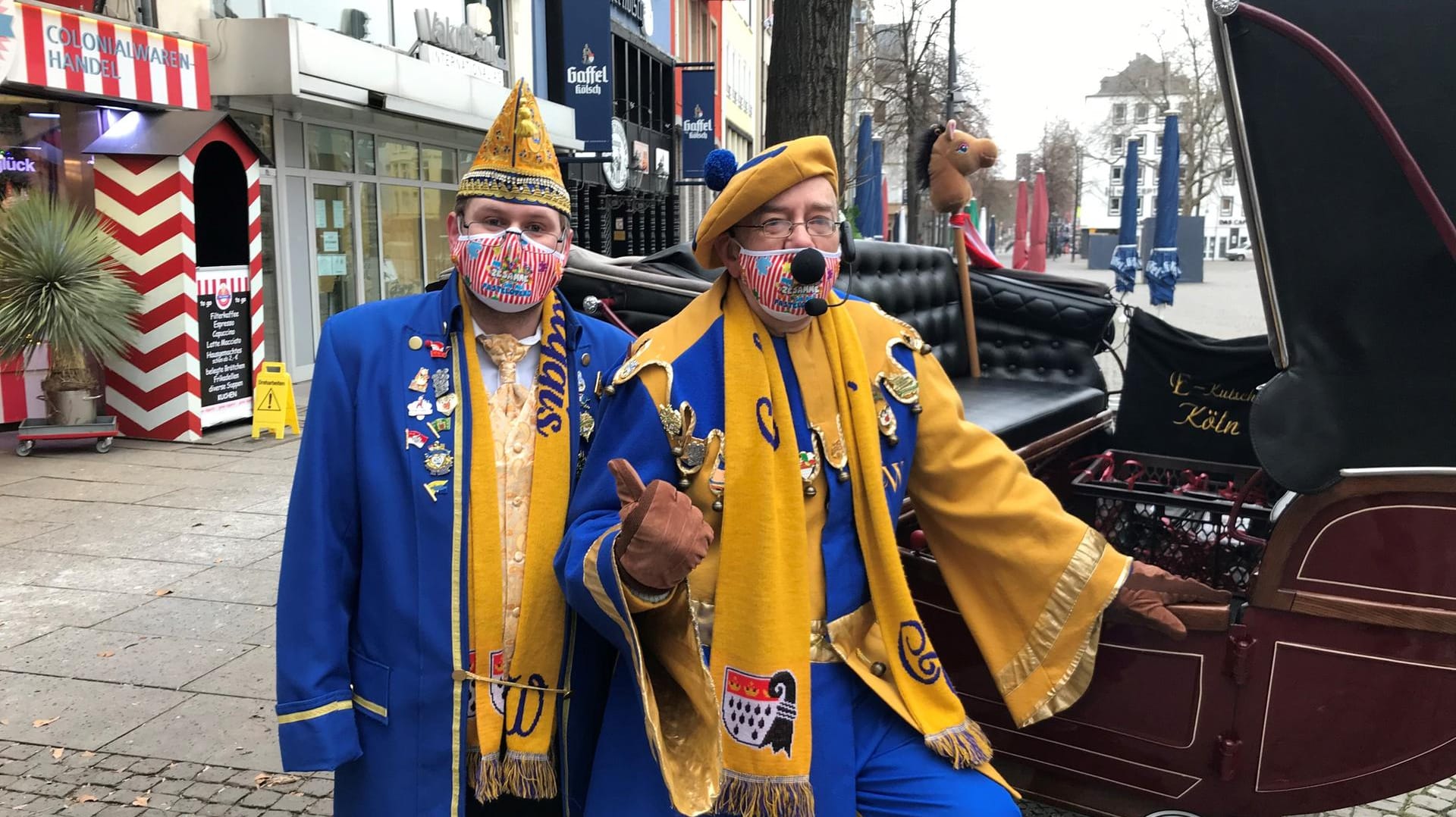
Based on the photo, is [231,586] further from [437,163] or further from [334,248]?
[437,163]

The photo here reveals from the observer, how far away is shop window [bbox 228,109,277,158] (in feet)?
36.4

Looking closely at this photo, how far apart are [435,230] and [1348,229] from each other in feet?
47.1

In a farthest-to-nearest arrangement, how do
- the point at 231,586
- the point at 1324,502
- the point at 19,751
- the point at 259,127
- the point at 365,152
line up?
the point at 365,152 → the point at 259,127 → the point at 231,586 → the point at 19,751 → the point at 1324,502

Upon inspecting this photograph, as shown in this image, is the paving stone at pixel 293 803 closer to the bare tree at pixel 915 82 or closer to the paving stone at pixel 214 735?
the paving stone at pixel 214 735

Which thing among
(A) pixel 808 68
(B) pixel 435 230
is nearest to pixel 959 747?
(A) pixel 808 68

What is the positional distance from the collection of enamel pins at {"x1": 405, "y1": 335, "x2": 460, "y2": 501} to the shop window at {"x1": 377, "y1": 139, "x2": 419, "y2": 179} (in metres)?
12.3

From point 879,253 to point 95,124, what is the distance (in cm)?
670

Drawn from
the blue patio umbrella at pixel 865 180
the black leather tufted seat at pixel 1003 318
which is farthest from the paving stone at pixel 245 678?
the blue patio umbrella at pixel 865 180

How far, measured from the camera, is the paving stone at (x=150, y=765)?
11.7ft

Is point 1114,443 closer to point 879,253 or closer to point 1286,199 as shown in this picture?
point 879,253

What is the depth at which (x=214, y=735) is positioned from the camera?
12.6 feet

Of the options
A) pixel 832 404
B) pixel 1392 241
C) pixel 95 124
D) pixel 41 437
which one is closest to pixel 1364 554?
pixel 1392 241

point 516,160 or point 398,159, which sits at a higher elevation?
point 398,159

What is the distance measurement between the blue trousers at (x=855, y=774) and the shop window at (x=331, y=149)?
11375 millimetres
